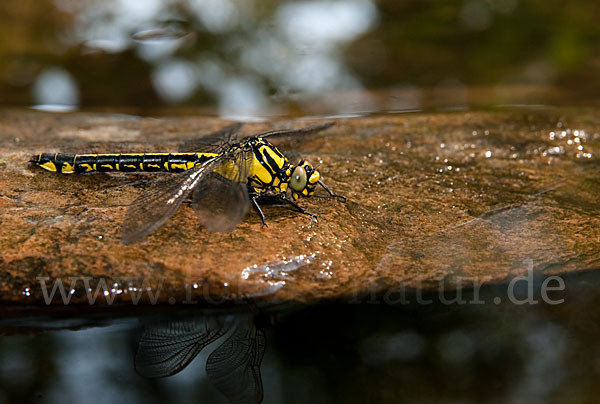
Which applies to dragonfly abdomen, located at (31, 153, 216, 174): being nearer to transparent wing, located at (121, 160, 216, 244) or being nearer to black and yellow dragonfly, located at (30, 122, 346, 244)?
black and yellow dragonfly, located at (30, 122, 346, 244)

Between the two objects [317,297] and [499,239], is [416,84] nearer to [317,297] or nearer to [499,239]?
[499,239]

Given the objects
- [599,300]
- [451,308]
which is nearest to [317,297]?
[451,308]

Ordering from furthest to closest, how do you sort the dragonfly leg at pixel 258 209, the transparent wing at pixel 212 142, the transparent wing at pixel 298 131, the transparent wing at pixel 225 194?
1. the transparent wing at pixel 298 131
2. the transparent wing at pixel 212 142
3. the dragonfly leg at pixel 258 209
4. the transparent wing at pixel 225 194

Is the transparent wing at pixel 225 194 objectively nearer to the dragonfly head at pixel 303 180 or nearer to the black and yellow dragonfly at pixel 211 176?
the black and yellow dragonfly at pixel 211 176

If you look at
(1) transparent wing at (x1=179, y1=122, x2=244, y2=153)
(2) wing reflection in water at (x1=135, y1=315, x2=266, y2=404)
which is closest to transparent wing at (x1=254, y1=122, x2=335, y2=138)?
(1) transparent wing at (x1=179, y1=122, x2=244, y2=153)

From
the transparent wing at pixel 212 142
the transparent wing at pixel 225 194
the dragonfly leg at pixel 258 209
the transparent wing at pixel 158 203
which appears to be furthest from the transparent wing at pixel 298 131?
the dragonfly leg at pixel 258 209

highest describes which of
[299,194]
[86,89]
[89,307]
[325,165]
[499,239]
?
[86,89]

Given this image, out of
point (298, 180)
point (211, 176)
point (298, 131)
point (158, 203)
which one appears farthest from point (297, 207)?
point (298, 131)
